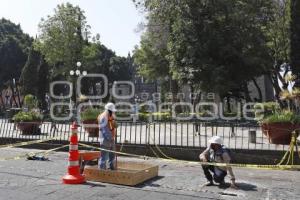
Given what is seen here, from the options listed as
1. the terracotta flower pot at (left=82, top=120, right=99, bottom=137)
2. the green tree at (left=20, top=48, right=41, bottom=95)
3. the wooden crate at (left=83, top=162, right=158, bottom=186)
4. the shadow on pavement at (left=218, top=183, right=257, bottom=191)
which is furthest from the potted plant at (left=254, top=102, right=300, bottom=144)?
the green tree at (left=20, top=48, right=41, bottom=95)

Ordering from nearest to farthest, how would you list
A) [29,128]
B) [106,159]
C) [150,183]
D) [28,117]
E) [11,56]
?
[150,183]
[106,159]
[29,128]
[28,117]
[11,56]

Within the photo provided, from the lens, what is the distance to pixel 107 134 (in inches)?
382

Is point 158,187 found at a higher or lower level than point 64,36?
lower

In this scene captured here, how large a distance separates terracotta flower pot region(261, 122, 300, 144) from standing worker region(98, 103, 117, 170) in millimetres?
5313

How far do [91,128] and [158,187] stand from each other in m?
7.59

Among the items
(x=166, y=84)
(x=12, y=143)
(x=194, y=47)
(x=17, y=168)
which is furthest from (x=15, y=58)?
(x=17, y=168)

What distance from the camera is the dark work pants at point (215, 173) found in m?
8.60

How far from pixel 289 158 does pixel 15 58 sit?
58.6 metres

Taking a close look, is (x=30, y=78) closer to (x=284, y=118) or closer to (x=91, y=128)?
(x=91, y=128)

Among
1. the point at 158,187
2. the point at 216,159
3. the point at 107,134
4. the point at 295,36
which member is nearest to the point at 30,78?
the point at 295,36

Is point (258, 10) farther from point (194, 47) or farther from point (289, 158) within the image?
point (289, 158)

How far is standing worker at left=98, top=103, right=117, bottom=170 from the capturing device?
953 cm

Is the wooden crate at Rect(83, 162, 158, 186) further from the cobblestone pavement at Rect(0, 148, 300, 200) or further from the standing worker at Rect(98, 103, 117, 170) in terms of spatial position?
the standing worker at Rect(98, 103, 117, 170)

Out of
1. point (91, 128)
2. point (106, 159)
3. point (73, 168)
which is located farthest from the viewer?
point (91, 128)
